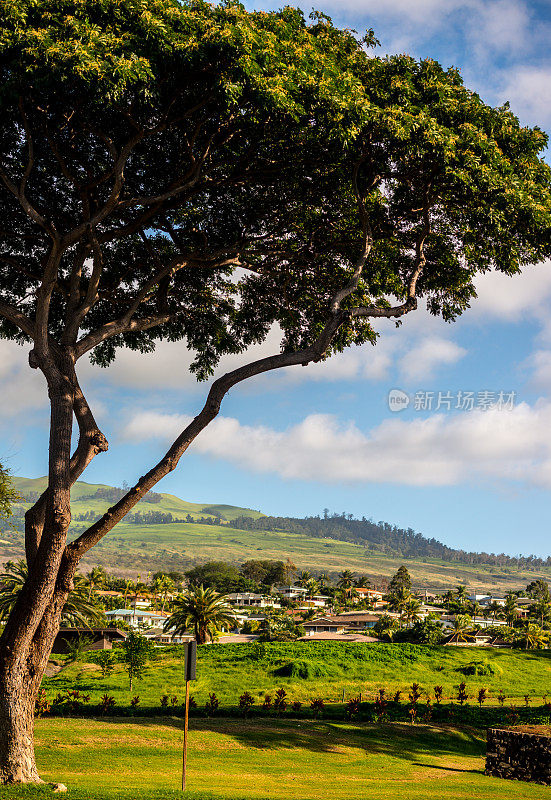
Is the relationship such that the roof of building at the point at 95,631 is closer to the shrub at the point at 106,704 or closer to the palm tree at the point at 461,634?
the shrub at the point at 106,704

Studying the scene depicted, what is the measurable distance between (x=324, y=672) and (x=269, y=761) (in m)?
22.2

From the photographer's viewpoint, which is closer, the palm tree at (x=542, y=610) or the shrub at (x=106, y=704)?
the shrub at (x=106, y=704)

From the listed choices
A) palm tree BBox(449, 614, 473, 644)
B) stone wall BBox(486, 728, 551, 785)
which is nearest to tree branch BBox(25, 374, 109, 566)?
stone wall BBox(486, 728, 551, 785)

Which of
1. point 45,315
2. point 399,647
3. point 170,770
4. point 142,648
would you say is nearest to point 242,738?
point 170,770

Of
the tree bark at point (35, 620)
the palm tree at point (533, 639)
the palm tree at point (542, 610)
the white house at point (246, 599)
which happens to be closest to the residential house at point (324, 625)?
the palm tree at point (533, 639)

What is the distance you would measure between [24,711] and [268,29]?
13970 mm

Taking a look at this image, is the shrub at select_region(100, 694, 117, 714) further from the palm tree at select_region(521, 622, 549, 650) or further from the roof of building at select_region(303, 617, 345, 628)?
the roof of building at select_region(303, 617, 345, 628)

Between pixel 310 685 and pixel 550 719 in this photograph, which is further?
pixel 310 685

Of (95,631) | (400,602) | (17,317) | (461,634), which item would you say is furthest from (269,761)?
(400,602)

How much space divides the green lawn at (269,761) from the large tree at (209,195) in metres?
5.09

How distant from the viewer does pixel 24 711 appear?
42.3 ft

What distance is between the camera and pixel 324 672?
42.8 meters

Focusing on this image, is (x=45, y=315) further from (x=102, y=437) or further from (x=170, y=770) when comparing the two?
(x=170, y=770)

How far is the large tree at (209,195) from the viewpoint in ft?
41.3
